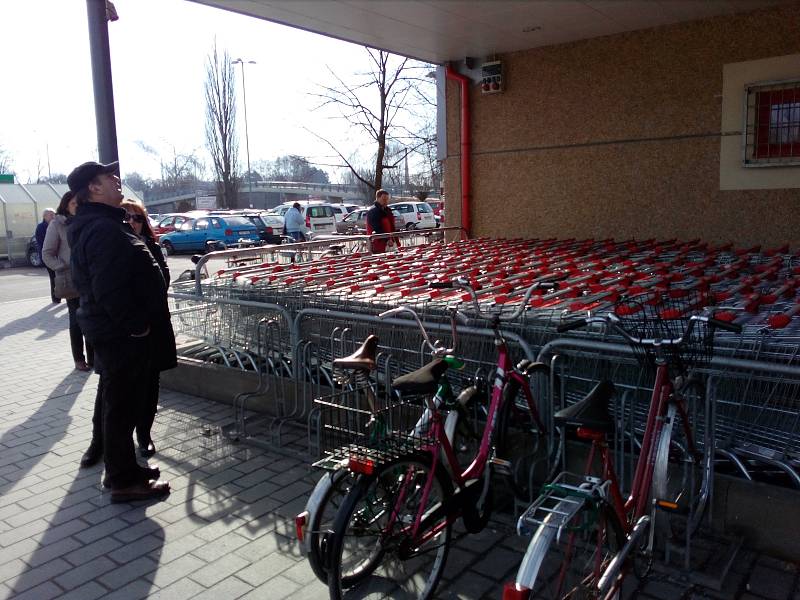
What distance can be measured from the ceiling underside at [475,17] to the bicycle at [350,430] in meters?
5.58

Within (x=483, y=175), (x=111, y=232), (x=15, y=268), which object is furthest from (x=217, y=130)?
(x=111, y=232)

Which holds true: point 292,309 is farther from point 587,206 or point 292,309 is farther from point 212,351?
point 587,206

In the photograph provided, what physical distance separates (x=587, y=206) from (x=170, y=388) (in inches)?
241

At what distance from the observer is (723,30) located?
8180mm

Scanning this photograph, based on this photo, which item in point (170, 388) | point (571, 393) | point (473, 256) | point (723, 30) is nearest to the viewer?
point (571, 393)

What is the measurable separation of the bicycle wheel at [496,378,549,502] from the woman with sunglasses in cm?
251

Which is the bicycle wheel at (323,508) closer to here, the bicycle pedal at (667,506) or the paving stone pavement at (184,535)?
the paving stone pavement at (184,535)

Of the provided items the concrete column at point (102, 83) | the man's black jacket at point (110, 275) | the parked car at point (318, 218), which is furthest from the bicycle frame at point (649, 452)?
the parked car at point (318, 218)

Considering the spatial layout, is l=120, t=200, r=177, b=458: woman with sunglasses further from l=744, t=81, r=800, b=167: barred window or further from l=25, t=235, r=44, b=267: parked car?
l=25, t=235, r=44, b=267: parked car

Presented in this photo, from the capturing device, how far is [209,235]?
83.3ft

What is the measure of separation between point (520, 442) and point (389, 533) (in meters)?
1.37

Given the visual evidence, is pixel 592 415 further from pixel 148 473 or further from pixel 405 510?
pixel 148 473

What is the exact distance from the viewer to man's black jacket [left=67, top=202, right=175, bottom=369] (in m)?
4.11

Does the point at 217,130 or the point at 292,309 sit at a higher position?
the point at 217,130
